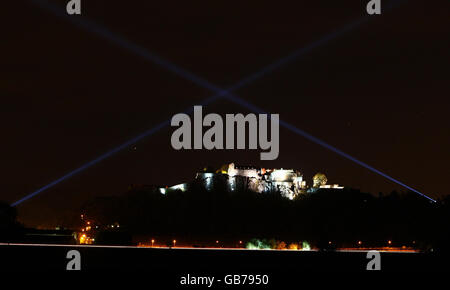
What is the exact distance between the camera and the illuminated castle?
121 m

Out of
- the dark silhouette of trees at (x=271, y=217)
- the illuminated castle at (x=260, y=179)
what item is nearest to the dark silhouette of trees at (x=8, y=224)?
the dark silhouette of trees at (x=271, y=217)

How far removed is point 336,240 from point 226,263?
1244 inches

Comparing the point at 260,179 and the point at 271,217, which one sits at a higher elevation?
the point at 260,179

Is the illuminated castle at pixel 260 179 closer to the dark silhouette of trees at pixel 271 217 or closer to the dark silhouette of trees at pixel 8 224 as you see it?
the dark silhouette of trees at pixel 271 217

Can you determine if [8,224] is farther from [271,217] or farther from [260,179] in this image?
[260,179]

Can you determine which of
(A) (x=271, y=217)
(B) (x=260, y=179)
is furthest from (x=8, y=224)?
(B) (x=260, y=179)

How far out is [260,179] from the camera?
436 feet

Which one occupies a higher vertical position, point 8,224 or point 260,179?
point 260,179

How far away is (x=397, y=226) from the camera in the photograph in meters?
92.6

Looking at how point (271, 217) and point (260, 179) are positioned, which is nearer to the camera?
point (271, 217)

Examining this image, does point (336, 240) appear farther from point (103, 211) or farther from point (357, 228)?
point (103, 211)

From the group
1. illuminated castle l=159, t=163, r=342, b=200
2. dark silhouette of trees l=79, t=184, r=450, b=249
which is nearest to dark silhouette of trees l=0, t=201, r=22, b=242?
dark silhouette of trees l=79, t=184, r=450, b=249
